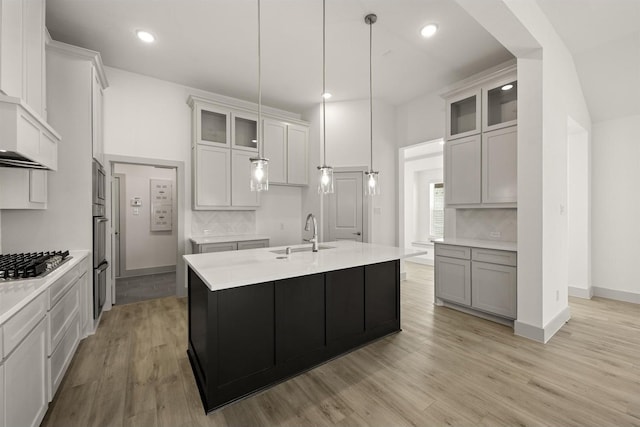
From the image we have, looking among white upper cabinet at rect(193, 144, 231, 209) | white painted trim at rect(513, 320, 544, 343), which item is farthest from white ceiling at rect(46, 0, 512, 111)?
white painted trim at rect(513, 320, 544, 343)

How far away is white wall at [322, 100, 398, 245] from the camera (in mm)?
5008

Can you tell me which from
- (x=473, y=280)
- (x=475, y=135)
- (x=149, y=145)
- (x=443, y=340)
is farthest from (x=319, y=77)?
(x=443, y=340)

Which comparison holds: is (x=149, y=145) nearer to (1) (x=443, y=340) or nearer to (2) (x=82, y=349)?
(2) (x=82, y=349)

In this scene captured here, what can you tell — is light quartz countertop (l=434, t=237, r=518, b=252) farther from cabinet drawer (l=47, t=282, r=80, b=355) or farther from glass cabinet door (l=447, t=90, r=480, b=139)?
cabinet drawer (l=47, t=282, r=80, b=355)

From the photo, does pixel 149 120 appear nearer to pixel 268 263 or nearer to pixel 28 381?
pixel 268 263

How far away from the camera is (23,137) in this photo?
1698 mm

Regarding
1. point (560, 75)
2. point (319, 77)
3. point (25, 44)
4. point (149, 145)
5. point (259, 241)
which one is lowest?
point (259, 241)

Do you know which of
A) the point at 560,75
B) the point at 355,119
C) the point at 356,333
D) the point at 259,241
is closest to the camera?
the point at 356,333

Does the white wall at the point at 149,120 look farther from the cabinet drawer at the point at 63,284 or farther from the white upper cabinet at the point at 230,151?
the cabinet drawer at the point at 63,284

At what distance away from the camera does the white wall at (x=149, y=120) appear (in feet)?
12.6

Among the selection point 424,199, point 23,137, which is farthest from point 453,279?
point 23,137

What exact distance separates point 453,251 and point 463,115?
1867mm

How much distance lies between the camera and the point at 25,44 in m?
2.05

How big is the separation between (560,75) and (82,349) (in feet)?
18.8
